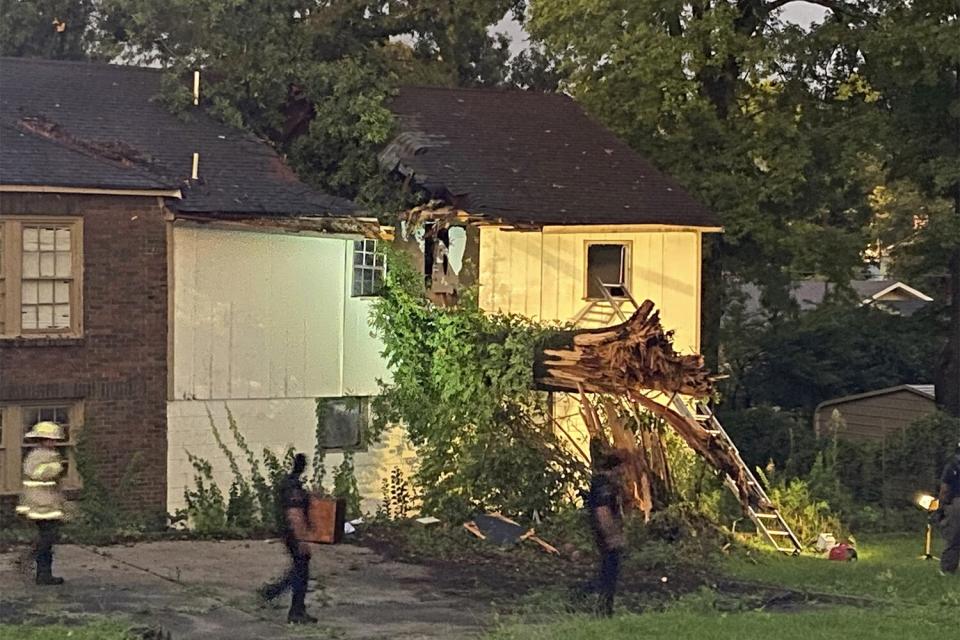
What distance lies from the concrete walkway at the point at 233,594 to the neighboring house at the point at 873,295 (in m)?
25.9

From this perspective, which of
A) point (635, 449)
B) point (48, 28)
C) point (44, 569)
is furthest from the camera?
point (48, 28)

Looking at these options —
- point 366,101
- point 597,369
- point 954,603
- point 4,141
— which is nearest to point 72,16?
point 366,101

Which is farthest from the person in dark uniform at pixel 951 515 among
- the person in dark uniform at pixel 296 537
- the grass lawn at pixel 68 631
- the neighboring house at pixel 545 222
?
the grass lawn at pixel 68 631

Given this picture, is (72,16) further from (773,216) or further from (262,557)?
(262,557)

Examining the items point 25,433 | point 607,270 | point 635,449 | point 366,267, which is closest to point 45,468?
point 25,433

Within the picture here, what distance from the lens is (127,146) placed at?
21.5 meters

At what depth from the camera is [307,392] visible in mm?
21625

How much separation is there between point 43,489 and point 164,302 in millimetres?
6586

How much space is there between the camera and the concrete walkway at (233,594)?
13109 mm

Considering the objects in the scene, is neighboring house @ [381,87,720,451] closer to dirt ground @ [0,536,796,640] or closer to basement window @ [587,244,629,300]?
basement window @ [587,244,629,300]

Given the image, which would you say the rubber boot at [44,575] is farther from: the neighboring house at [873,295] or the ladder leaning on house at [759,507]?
the neighboring house at [873,295]

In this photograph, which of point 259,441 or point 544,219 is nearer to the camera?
point 259,441

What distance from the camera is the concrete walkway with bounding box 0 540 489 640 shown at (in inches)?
516

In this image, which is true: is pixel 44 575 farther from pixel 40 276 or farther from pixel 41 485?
pixel 40 276
